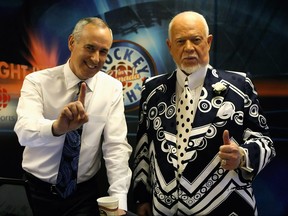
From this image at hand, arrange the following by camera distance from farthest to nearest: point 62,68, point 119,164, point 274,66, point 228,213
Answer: point 274,66 < point 62,68 < point 119,164 < point 228,213

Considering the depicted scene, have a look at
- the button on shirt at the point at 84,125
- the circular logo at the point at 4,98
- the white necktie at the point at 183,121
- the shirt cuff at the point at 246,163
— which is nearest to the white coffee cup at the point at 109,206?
the button on shirt at the point at 84,125

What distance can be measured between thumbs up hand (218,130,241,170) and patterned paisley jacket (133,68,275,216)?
4.7 inches

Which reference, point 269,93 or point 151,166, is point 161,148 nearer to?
point 151,166

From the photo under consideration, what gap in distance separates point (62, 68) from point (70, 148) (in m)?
0.51

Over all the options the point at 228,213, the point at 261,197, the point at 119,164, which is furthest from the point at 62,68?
the point at 261,197

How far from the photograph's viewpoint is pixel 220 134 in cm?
195

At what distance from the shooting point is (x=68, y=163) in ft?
6.77

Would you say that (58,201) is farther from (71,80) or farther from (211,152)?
(211,152)

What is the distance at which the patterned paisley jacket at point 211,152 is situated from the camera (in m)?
1.93

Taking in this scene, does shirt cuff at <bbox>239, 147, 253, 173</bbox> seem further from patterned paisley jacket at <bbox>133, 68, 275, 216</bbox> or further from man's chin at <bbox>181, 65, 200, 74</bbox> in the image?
man's chin at <bbox>181, 65, 200, 74</bbox>

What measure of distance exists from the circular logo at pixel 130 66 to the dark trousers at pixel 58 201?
0.89 meters

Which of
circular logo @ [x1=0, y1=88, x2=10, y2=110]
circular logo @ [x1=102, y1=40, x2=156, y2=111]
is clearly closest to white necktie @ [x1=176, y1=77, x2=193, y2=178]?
circular logo @ [x1=102, y1=40, x2=156, y2=111]

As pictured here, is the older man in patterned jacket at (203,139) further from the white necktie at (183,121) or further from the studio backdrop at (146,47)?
the studio backdrop at (146,47)

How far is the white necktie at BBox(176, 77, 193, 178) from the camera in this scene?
1.98 meters
